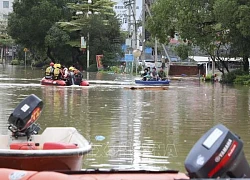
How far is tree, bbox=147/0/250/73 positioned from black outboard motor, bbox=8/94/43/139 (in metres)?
28.4

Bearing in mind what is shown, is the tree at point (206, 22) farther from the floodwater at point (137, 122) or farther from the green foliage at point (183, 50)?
the floodwater at point (137, 122)

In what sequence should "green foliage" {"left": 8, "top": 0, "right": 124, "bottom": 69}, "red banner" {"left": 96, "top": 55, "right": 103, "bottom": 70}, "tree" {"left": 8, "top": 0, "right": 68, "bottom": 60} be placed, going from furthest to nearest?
"tree" {"left": 8, "top": 0, "right": 68, "bottom": 60} → "green foliage" {"left": 8, "top": 0, "right": 124, "bottom": 69} → "red banner" {"left": 96, "top": 55, "right": 103, "bottom": 70}

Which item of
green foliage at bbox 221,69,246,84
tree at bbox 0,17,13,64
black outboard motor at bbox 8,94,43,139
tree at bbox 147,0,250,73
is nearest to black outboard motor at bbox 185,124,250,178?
black outboard motor at bbox 8,94,43,139

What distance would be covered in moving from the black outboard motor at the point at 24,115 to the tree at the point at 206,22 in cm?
2842

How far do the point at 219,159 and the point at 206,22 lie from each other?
3568 cm

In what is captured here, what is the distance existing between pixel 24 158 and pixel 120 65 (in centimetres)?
5794

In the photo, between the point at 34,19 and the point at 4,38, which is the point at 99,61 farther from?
the point at 4,38

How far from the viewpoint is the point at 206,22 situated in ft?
133

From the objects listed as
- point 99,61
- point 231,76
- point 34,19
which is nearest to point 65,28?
point 34,19

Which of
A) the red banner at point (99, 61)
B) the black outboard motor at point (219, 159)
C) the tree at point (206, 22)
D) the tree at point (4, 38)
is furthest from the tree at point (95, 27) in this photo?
the black outboard motor at point (219, 159)

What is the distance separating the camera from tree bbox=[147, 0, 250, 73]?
120ft

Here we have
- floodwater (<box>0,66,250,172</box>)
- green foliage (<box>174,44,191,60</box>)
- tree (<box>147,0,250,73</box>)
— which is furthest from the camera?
green foliage (<box>174,44,191,60</box>)

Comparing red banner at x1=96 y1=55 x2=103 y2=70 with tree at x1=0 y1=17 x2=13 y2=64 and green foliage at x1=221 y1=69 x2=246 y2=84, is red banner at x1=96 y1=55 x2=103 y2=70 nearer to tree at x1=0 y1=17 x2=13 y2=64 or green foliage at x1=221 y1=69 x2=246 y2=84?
green foliage at x1=221 y1=69 x2=246 y2=84

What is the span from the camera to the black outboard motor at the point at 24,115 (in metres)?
8.73
